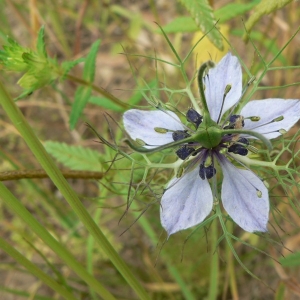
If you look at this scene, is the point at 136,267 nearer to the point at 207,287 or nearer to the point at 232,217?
the point at 207,287

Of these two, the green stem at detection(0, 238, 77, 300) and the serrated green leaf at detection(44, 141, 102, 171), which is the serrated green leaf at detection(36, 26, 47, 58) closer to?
the serrated green leaf at detection(44, 141, 102, 171)

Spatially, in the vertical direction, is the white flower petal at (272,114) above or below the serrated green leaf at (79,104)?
below

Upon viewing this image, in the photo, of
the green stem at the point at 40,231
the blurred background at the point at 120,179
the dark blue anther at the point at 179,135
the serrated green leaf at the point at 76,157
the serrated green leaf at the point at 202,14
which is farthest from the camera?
the blurred background at the point at 120,179

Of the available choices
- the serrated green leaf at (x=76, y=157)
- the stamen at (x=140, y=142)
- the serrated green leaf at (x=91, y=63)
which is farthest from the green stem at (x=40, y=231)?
the serrated green leaf at (x=91, y=63)

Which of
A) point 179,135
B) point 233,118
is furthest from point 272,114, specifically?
point 179,135

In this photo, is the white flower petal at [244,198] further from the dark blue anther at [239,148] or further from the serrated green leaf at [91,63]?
the serrated green leaf at [91,63]

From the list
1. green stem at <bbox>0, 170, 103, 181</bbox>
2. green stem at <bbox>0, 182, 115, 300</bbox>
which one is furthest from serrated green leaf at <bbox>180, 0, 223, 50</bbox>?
green stem at <bbox>0, 182, 115, 300</bbox>

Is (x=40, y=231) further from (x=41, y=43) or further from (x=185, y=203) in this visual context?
(x=41, y=43)
